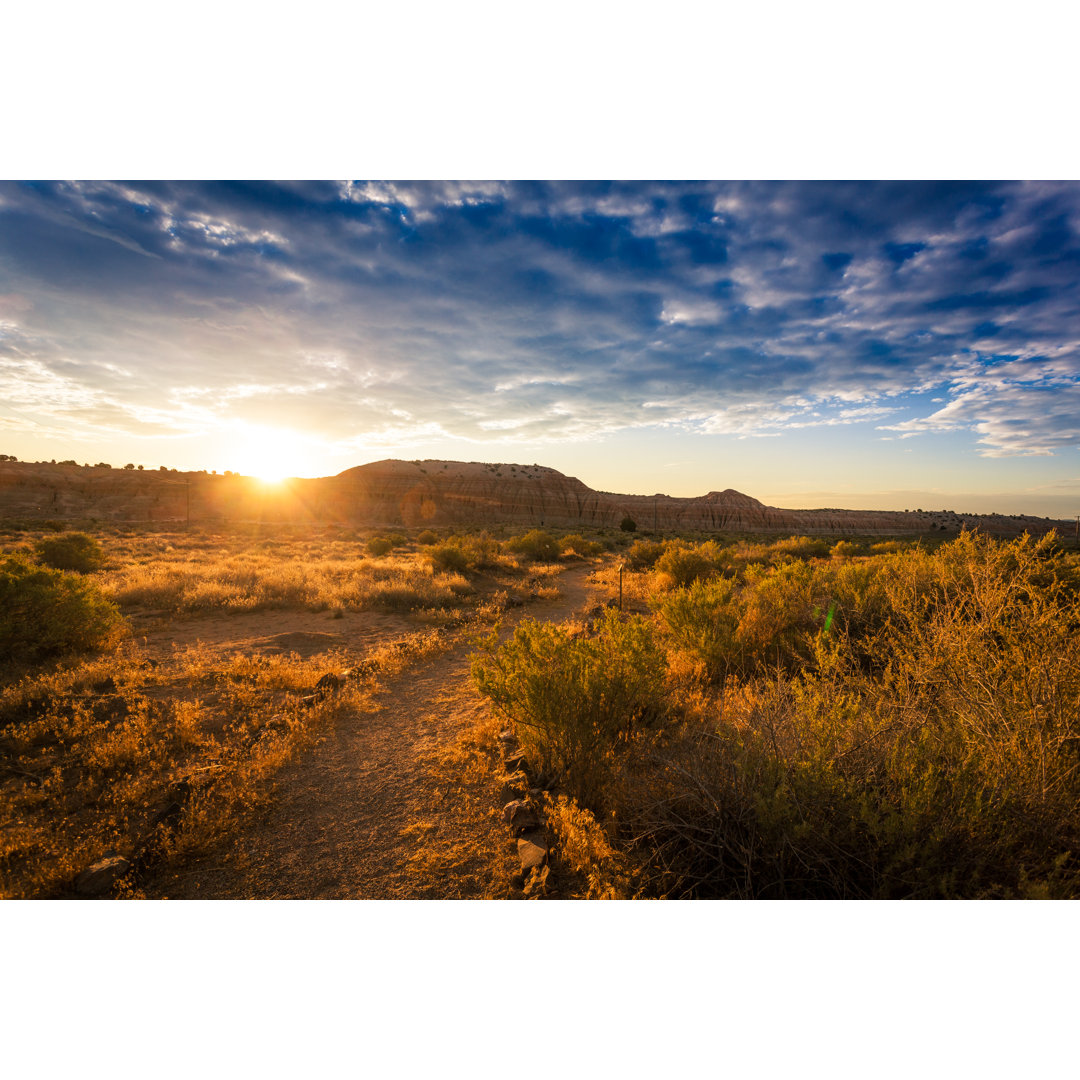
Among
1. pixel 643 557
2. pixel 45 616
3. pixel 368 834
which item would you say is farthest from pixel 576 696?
pixel 643 557

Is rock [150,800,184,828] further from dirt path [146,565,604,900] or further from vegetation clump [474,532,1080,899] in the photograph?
vegetation clump [474,532,1080,899]

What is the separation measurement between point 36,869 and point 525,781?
2.93 metres

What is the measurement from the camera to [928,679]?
10.7 ft

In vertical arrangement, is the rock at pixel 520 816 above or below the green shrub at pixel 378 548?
below

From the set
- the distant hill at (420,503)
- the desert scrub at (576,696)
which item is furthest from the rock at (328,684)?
the distant hill at (420,503)

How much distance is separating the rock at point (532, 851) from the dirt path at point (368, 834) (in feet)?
0.30

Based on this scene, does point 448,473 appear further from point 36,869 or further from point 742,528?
point 36,869

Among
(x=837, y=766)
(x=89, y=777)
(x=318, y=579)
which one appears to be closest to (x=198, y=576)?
(x=318, y=579)

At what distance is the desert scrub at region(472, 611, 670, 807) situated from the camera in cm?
355

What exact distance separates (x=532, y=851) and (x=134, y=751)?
11.4 ft

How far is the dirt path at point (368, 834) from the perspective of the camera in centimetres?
271

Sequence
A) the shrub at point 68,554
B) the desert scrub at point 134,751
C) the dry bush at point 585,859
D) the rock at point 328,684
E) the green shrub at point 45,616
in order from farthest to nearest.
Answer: the shrub at point 68,554
the green shrub at point 45,616
the rock at point 328,684
the desert scrub at point 134,751
the dry bush at point 585,859

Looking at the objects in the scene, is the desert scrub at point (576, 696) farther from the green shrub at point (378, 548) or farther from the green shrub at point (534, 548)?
the green shrub at point (378, 548)

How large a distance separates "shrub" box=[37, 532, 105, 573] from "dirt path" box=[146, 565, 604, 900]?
1318 cm
